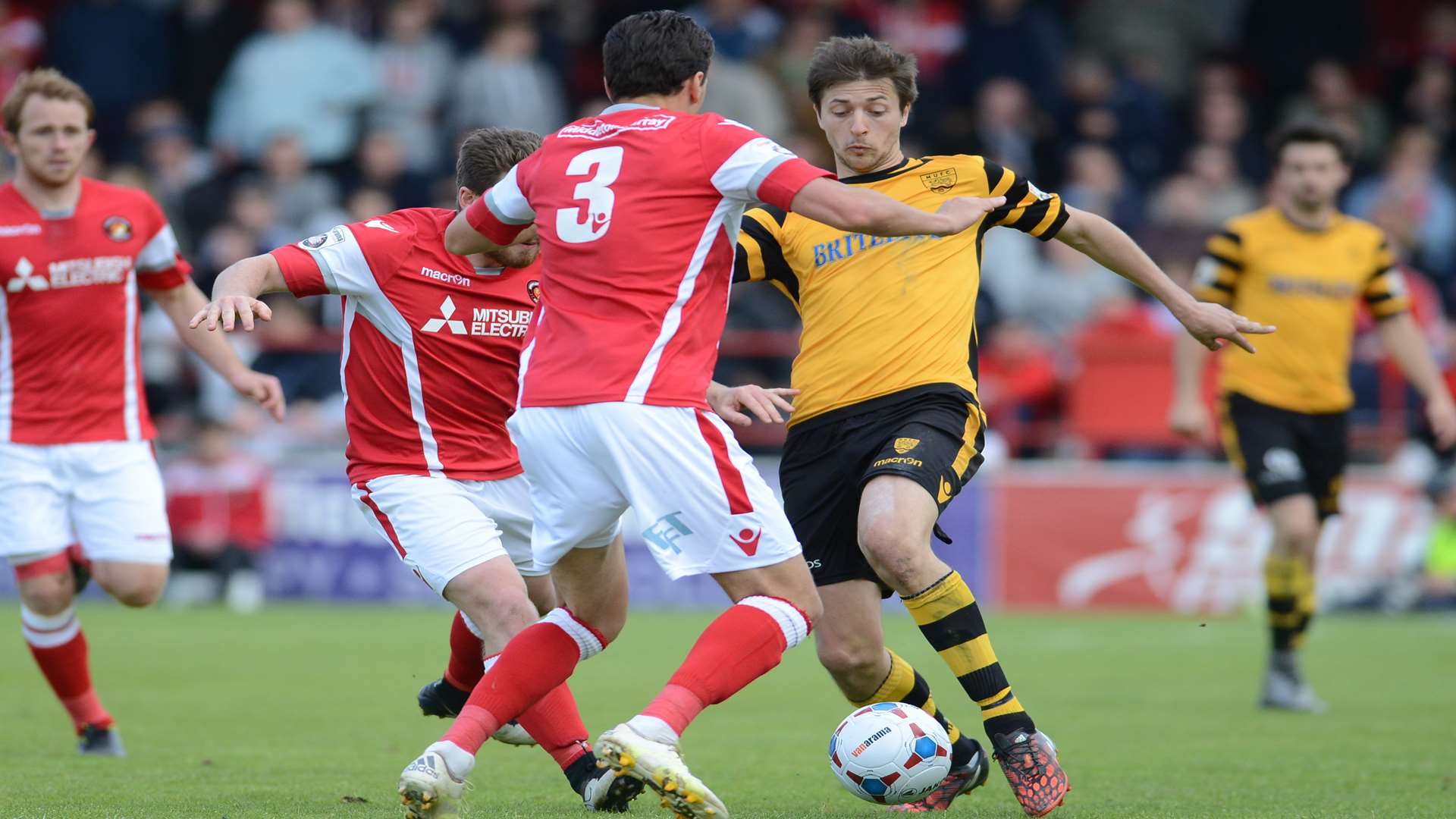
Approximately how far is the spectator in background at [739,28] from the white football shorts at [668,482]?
12.3 metres

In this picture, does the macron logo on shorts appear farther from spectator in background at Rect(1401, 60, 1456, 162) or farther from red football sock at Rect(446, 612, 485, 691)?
spectator in background at Rect(1401, 60, 1456, 162)

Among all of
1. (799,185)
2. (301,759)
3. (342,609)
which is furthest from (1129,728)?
(342,609)

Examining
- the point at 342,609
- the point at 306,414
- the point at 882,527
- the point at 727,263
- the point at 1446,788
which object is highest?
the point at 727,263

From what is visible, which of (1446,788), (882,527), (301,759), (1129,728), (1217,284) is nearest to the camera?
(882,527)

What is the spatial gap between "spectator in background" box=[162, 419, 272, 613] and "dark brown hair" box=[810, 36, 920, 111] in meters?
10.0

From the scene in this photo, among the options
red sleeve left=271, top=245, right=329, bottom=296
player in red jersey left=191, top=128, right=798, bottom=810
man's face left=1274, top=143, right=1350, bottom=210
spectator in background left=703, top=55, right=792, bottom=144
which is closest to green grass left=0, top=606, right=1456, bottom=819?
player in red jersey left=191, top=128, right=798, bottom=810

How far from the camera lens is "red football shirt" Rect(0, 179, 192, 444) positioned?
7.44 meters

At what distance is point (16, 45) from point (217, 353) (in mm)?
11813

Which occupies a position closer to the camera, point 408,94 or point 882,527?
point 882,527

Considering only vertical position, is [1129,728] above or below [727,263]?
below

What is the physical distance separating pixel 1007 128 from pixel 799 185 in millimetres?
13037

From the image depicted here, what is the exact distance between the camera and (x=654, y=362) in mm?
5184

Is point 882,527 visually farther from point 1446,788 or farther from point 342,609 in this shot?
point 342,609

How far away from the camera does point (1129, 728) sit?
8430mm
